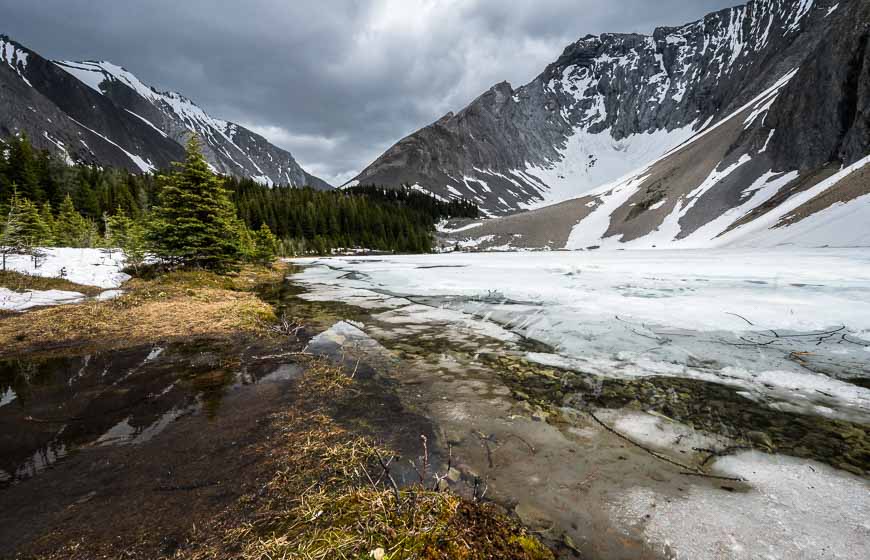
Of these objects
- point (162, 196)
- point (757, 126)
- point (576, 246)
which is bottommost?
point (576, 246)

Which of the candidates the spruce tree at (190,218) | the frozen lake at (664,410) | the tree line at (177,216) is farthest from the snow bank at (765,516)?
the tree line at (177,216)

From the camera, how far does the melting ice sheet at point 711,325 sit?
5598 millimetres

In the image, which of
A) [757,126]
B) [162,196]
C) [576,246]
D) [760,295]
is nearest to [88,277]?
[162,196]

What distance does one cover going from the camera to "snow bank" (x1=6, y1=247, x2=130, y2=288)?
15.6 meters

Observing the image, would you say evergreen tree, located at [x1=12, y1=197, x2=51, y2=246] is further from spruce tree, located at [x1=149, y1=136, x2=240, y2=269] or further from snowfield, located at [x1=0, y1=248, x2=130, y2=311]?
spruce tree, located at [x1=149, y1=136, x2=240, y2=269]

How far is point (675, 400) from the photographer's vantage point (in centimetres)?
504

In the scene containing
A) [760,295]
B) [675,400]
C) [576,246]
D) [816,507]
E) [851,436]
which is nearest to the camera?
[816,507]

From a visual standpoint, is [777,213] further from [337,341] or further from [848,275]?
[337,341]

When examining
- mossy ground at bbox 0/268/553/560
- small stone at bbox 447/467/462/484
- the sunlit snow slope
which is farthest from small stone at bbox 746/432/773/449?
the sunlit snow slope

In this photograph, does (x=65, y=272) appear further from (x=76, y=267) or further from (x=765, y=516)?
(x=765, y=516)

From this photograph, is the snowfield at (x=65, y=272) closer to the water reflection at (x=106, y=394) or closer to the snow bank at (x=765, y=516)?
the water reflection at (x=106, y=394)

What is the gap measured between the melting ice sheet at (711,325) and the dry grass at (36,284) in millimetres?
9471

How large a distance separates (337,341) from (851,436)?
848cm

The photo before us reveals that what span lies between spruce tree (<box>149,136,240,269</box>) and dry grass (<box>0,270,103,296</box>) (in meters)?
3.56
